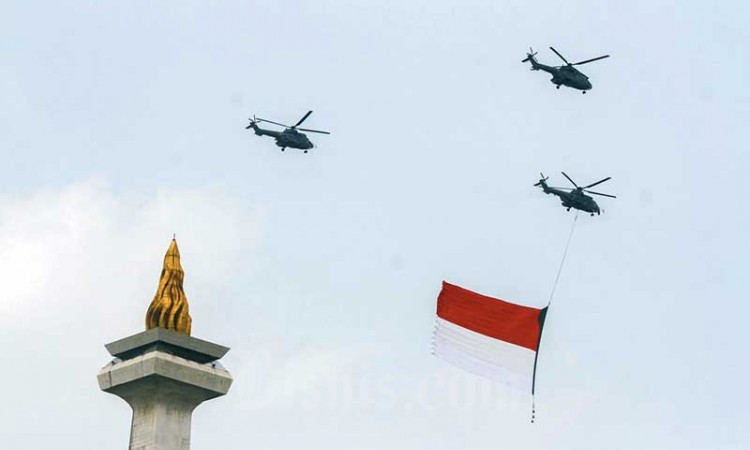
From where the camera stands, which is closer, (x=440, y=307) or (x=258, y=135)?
(x=440, y=307)

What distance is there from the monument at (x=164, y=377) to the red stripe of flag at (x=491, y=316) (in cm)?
3700

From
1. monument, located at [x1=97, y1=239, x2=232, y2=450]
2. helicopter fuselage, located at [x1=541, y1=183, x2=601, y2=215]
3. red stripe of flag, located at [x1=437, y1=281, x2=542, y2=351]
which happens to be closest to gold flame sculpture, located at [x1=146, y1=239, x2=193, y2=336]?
monument, located at [x1=97, y1=239, x2=232, y2=450]

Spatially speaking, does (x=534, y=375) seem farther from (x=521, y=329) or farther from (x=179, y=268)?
(x=179, y=268)

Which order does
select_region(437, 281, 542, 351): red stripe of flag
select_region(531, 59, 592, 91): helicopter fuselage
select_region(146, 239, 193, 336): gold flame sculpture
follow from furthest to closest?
select_region(146, 239, 193, 336): gold flame sculpture
select_region(531, 59, 592, 91): helicopter fuselage
select_region(437, 281, 542, 351): red stripe of flag

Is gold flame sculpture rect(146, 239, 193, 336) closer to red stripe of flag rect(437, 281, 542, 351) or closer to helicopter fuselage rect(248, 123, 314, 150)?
helicopter fuselage rect(248, 123, 314, 150)

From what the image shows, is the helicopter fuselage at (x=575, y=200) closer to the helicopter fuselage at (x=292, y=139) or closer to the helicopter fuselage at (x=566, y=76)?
the helicopter fuselage at (x=566, y=76)

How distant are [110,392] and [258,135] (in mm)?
21044

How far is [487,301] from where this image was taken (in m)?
72.6

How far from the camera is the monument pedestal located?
10481 cm

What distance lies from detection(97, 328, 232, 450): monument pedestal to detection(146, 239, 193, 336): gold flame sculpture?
2.32 m

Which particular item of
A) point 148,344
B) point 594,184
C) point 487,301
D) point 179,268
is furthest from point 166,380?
point 487,301

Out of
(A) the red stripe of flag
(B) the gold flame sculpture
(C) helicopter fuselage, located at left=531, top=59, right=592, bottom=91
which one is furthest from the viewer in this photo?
(B) the gold flame sculpture

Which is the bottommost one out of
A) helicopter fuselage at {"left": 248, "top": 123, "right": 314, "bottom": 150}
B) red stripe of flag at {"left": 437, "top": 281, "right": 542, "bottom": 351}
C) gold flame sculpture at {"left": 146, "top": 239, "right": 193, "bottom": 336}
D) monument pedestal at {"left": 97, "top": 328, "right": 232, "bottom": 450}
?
red stripe of flag at {"left": 437, "top": 281, "right": 542, "bottom": 351}

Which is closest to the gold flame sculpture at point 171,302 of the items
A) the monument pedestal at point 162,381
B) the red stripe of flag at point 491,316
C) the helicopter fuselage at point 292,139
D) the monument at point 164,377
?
the monument at point 164,377
